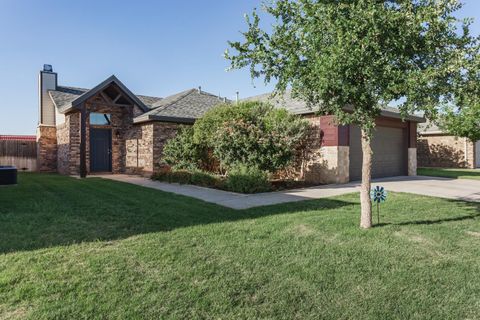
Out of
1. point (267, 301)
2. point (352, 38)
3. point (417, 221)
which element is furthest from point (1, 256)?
point (417, 221)

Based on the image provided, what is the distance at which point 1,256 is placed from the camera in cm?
411

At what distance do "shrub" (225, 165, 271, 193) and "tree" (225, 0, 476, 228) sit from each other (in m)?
4.81

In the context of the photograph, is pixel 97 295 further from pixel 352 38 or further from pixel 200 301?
pixel 352 38

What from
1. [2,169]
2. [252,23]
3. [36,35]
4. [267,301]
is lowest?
[267,301]

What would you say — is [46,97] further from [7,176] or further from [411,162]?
[411,162]

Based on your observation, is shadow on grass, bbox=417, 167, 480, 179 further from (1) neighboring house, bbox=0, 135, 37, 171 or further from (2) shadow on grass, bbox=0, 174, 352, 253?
(1) neighboring house, bbox=0, 135, 37, 171

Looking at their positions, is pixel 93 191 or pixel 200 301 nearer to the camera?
pixel 200 301

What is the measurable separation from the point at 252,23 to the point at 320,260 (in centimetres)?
380

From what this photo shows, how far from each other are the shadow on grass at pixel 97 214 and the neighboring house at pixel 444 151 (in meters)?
19.4

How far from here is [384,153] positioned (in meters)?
15.2

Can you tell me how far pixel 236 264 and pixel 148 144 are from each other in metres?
12.6

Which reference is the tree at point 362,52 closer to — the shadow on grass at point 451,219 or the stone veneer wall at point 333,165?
the shadow on grass at point 451,219

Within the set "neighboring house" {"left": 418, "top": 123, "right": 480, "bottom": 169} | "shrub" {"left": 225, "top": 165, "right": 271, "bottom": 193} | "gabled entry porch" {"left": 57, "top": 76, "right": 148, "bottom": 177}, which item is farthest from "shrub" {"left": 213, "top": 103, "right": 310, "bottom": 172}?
"neighboring house" {"left": 418, "top": 123, "right": 480, "bottom": 169}

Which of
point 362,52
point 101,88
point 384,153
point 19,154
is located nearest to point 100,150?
point 101,88
